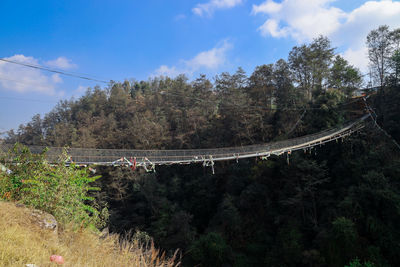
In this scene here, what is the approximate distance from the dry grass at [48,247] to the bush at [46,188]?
Result: 234mm

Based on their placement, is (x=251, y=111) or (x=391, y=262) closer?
(x=391, y=262)

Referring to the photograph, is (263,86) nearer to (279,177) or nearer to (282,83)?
(282,83)

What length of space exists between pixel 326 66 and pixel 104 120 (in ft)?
65.6

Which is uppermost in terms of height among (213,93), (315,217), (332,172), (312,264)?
(213,93)

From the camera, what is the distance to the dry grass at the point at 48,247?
1821 mm

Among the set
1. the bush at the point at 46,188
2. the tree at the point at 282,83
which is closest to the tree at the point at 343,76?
the tree at the point at 282,83

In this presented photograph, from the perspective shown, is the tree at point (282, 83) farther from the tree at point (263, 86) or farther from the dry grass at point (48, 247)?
the dry grass at point (48, 247)

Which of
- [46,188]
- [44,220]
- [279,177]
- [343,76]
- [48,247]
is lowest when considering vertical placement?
[279,177]

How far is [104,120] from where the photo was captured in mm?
23438

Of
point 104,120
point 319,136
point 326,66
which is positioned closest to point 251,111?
point 326,66

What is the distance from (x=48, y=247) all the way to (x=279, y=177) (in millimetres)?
11614

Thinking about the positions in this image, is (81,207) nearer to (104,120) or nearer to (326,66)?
(326,66)

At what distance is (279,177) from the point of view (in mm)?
12188

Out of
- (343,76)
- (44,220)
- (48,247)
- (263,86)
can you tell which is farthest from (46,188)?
(343,76)
